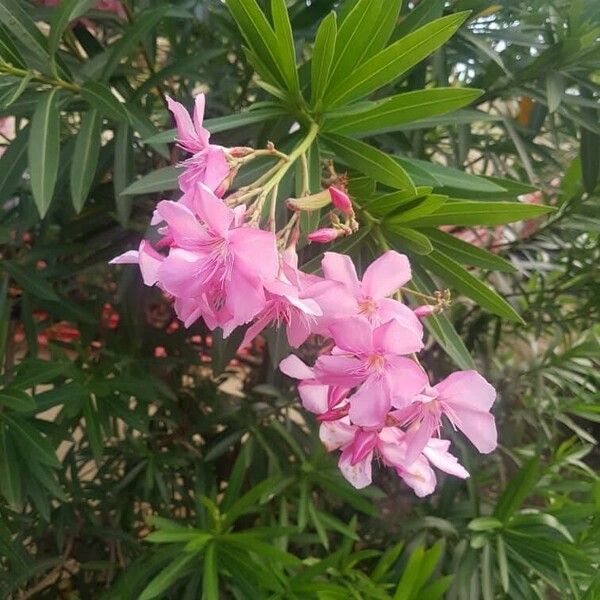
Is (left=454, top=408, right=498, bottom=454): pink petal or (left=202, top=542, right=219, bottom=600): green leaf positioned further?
(left=202, top=542, right=219, bottom=600): green leaf

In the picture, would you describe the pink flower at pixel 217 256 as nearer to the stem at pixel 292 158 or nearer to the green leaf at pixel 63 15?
the stem at pixel 292 158

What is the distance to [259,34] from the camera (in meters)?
0.61

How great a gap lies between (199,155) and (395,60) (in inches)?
8.6

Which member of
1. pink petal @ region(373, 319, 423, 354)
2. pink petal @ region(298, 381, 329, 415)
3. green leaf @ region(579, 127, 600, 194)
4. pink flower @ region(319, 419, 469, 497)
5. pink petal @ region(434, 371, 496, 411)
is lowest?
green leaf @ region(579, 127, 600, 194)

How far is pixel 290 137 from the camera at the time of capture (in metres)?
0.76

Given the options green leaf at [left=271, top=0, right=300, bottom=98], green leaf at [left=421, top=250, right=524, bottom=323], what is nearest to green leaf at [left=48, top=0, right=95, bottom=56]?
green leaf at [left=271, top=0, right=300, bottom=98]

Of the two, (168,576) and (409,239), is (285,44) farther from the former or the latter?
(168,576)

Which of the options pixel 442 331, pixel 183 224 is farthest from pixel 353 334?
pixel 442 331

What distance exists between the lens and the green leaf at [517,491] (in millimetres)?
1042

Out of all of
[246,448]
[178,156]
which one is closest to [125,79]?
[178,156]

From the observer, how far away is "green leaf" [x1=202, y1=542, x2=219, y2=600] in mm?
901

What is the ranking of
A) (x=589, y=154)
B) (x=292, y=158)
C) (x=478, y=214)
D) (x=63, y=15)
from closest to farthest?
1. (x=292, y=158)
2. (x=478, y=214)
3. (x=63, y=15)
4. (x=589, y=154)

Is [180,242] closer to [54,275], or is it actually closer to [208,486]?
[54,275]

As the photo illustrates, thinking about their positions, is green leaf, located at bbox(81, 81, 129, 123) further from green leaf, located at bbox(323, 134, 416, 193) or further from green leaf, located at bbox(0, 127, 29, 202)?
green leaf, located at bbox(323, 134, 416, 193)
